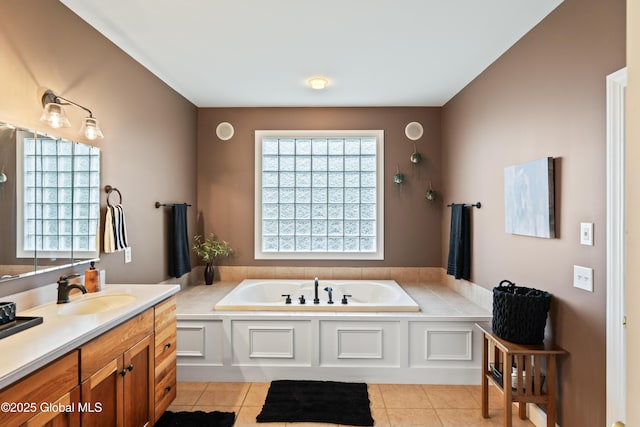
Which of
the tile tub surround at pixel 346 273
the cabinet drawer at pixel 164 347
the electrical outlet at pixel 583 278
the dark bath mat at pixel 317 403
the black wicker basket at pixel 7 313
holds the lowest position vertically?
the dark bath mat at pixel 317 403

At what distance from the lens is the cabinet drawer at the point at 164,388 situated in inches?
84.8

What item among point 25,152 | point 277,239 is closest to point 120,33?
point 25,152

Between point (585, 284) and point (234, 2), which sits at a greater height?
point (234, 2)

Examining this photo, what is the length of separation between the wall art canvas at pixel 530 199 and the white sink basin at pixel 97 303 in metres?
2.52

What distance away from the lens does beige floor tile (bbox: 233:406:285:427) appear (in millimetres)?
2320

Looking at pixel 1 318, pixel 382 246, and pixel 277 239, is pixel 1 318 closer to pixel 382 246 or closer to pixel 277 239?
pixel 277 239

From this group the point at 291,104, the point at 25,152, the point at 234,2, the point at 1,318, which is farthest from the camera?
the point at 291,104

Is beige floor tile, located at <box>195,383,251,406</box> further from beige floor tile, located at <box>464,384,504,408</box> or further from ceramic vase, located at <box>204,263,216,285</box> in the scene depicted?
beige floor tile, located at <box>464,384,504,408</box>

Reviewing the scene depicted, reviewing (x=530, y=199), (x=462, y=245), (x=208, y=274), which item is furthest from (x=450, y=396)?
(x=208, y=274)

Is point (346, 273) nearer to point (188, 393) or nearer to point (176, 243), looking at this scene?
point (176, 243)

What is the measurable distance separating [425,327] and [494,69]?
2167mm

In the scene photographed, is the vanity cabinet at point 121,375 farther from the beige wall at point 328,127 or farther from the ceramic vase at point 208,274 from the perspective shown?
the beige wall at point 328,127

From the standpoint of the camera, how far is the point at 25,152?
181 cm

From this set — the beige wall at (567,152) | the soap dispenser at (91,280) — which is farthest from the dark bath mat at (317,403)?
the soap dispenser at (91,280)
